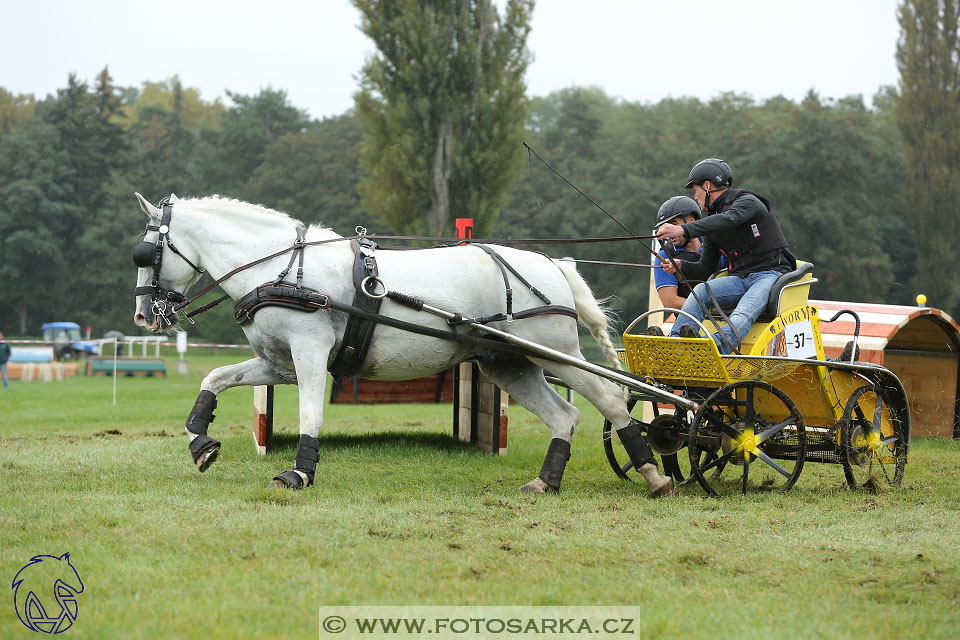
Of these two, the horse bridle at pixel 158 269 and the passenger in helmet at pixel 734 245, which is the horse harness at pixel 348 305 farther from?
the passenger in helmet at pixel 734 245

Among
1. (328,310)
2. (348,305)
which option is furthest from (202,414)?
(348,305)

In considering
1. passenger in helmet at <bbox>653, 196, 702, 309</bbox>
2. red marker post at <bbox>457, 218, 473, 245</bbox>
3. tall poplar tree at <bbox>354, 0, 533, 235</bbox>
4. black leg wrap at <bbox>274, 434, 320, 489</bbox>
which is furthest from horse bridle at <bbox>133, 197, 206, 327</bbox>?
tall poplar tree at <bbox>354, 0, 533, 235</bbox>

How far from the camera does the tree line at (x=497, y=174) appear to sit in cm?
2448

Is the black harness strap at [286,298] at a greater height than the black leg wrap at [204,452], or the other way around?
the black harness strap at [286,298]

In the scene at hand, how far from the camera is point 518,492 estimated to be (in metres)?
6.04

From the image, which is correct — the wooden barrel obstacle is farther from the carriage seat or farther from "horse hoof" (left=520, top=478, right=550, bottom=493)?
"horse hoof" (left=520, top=478, right=550, bottom=493)

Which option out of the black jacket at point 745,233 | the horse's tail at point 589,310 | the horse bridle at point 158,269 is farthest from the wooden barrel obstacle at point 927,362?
the horse bridle at point 158,269

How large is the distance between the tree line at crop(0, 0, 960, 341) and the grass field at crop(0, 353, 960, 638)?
17595 mm

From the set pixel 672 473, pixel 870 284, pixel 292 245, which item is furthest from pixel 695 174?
pixel 870 284

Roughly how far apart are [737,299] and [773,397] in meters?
0.69

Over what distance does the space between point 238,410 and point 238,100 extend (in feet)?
133

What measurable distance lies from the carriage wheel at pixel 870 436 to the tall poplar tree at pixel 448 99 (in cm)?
1771

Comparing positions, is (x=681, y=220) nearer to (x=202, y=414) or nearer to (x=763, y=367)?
(x=763, y=367)

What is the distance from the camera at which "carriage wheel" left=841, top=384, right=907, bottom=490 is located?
20.0ft
